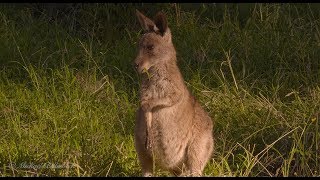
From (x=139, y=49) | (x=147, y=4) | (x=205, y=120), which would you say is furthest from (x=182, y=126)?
(x=147, y=4)

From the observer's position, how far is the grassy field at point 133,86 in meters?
4.87

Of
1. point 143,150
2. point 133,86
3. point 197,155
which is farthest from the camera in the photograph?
point 133,86

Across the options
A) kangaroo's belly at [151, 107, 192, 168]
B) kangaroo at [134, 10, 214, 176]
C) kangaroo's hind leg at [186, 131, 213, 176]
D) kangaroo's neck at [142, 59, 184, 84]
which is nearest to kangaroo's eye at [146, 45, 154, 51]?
kangaroo at [134, 10, 214, 176]

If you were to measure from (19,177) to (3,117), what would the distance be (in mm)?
1718

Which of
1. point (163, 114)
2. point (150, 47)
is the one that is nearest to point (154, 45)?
point (150, 47)

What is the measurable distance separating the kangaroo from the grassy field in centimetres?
20

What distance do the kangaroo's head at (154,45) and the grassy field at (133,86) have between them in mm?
679

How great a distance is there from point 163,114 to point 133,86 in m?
2.10

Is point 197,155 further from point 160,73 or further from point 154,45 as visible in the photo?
point 154,45

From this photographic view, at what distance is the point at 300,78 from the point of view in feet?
21.5

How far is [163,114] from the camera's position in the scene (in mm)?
4609

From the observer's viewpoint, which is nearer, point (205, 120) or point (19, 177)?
point (19, 177)

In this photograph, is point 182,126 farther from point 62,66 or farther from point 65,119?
point 62,66

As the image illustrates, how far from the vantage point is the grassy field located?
4871 millimetres
